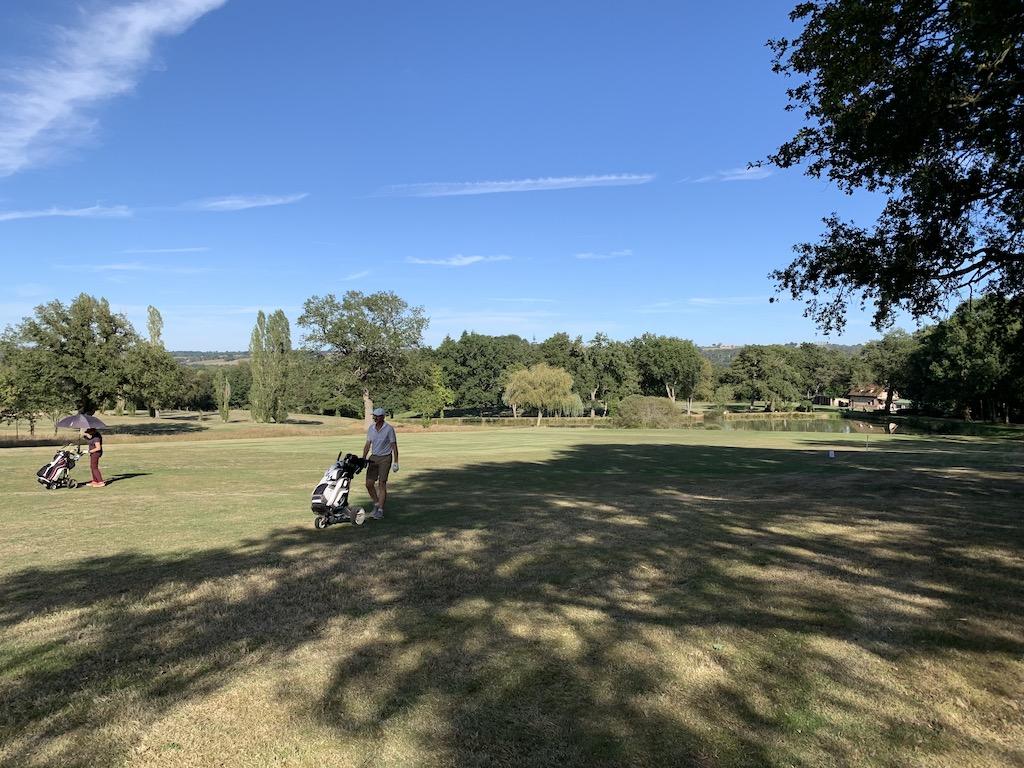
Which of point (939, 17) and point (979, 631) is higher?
point (939, 17)

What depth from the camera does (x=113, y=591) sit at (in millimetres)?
7035

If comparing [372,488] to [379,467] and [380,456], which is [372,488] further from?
[380,456]

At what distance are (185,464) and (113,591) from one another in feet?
64.8

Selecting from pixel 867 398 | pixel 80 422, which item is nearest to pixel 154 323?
pixel 80 422

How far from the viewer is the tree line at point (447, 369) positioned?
45.9 m

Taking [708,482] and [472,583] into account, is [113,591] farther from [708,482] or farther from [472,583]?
[708,482]

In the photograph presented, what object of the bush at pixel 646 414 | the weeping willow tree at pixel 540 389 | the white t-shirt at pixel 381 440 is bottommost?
the bush at pixel 646 414

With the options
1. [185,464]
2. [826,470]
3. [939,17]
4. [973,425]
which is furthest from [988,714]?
[973,425]

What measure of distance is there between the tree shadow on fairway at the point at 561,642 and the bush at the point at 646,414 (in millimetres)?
71808

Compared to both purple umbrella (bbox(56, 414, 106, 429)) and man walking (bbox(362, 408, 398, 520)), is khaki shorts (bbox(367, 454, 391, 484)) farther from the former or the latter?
purple umbrella (bbox(56, 414, 106, 429))

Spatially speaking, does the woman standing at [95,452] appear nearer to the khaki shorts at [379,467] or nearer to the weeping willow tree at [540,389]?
the khaki shorts at [379,467]

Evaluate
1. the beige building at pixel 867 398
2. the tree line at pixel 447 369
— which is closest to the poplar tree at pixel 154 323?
the tree line at pixel 447 369

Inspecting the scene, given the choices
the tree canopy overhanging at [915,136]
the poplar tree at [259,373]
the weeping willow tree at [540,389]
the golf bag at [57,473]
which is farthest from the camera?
the weeping willow tree at [540,389]

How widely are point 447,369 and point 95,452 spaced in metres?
107
